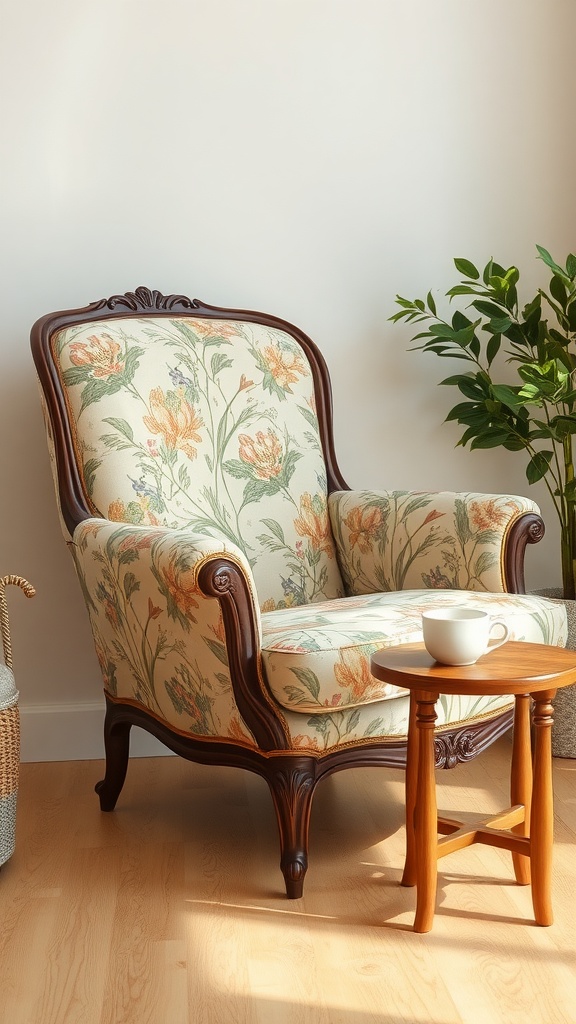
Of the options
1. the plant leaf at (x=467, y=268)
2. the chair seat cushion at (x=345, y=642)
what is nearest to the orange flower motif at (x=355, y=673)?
the chair seat cushion at (x=345, y=642)

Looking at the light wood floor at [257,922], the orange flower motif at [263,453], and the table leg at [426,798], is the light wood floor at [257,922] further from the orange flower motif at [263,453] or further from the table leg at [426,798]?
the orange flower motif at [263,453]

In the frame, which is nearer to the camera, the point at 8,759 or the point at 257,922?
the point at 257,922

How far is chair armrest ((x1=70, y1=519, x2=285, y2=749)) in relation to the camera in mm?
1630

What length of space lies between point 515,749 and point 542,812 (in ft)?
0.57

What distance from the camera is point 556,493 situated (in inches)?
98.2

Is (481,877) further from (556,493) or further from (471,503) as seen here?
(556,493)

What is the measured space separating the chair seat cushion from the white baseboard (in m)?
0.83

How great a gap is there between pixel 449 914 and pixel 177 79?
78.7 inches

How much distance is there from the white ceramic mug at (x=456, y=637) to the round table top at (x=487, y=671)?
15 millimetres

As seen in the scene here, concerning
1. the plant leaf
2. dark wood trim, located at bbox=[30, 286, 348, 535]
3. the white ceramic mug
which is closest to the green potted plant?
the plant leaf

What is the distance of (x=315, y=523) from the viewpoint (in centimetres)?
234

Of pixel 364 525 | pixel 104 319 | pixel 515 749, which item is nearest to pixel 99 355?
pixel 104 319

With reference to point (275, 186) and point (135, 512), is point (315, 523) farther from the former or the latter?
point (275, 186)

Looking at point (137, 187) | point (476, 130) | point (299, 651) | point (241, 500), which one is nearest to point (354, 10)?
point (476, 130)
